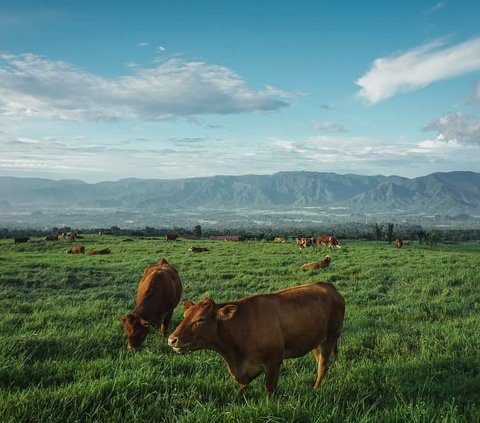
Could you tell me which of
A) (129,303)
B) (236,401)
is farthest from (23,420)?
(129,303)

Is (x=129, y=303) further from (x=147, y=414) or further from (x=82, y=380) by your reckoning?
(x=147, y=414)

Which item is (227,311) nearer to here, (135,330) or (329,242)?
(135,330)

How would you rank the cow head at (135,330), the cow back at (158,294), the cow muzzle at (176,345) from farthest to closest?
the cow back at (158,294)
the cow head at (135,330)
the cow muzzle at (176,345)

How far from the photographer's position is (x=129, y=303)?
12719mm

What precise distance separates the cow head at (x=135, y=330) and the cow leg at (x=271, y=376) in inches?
135

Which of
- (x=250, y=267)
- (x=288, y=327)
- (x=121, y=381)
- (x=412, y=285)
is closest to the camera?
(x=121, y=381)

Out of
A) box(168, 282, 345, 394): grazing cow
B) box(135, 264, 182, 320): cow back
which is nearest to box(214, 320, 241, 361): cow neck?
box(168, 282, 345, 394): grazing cow

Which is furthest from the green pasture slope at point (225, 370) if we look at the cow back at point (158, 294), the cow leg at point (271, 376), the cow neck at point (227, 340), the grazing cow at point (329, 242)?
the grazing cow at point (329, 242)

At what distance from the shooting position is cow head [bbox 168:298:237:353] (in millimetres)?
5366

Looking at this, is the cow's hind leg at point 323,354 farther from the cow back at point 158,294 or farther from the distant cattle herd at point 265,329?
the cow back at point 158,294

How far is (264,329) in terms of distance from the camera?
561cm

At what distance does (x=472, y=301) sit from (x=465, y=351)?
5.71 m

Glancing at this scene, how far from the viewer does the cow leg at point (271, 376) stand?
5434mm

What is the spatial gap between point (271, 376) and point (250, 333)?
24.5 inches
